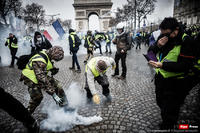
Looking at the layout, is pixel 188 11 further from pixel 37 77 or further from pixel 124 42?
pixel 37 77

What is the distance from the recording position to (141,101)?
3389mm

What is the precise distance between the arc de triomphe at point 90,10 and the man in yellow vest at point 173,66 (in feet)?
134

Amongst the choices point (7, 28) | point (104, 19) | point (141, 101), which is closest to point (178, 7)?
point (104, 19)

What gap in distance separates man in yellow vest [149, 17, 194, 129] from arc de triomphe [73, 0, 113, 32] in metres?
40.8

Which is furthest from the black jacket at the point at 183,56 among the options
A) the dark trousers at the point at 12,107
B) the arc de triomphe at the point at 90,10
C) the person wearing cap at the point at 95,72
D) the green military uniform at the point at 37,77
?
the arc de triomphe at the point at 90,10

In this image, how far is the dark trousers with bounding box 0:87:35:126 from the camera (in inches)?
73.0

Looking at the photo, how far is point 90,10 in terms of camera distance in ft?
144

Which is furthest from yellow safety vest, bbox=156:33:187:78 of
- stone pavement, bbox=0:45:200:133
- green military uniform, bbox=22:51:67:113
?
green military uniform, bbox=22:51:67:113

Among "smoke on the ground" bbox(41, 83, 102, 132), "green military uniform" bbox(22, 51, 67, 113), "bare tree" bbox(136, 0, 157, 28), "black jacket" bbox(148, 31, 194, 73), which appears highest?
"bare tree" bbox(136, 0, 157, 28)

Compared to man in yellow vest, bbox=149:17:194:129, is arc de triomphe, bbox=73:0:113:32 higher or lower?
higher

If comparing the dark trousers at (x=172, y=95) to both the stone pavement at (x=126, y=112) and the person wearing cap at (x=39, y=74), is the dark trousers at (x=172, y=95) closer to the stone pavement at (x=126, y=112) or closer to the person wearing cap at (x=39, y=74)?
the stone pavement at (x=126, y=112)

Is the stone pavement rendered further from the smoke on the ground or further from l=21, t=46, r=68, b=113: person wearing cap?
l=21, t=46, r=68, b=113: person wearing cap

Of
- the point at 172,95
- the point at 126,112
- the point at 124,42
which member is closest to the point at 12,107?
the point at 126,112

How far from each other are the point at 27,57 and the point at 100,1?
4566cm
